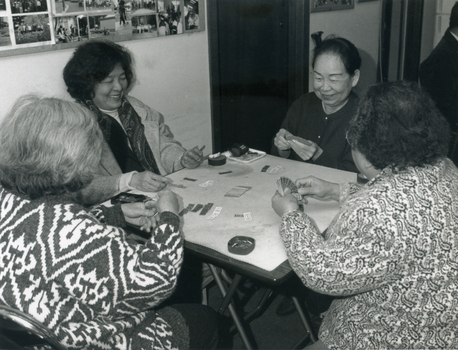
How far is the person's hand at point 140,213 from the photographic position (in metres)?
1.92

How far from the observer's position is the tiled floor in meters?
2.45

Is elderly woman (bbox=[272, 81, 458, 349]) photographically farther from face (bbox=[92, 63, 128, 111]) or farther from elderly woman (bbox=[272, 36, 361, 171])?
face (bbox=[92, 63, 128, 111])

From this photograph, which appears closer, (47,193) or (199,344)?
(47,193)

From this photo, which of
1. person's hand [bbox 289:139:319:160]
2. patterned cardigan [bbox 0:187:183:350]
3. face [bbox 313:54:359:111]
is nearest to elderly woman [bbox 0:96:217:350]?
patterned cardigan [bbox 0:187:183:350]

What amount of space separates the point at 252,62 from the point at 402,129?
9.29ft

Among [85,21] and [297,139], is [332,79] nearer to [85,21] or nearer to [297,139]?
[297,139]

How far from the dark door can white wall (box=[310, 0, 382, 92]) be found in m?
0.33

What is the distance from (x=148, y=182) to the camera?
231cm

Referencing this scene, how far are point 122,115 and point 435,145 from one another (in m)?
1.92

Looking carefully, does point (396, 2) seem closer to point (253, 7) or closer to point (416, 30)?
point (416, 30)

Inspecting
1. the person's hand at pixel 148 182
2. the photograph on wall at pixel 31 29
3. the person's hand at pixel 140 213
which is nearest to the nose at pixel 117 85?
the photograph on wall at pixel 31 29

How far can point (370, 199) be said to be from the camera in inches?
53.9

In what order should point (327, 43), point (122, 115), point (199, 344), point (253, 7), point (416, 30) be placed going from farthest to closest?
point (416, 30), point (253, 7), point (122, 115), point (327, 43), point (199, 344)

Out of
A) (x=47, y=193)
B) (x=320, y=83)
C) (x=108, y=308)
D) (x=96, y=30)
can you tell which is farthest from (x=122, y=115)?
(x=108, y=308)
